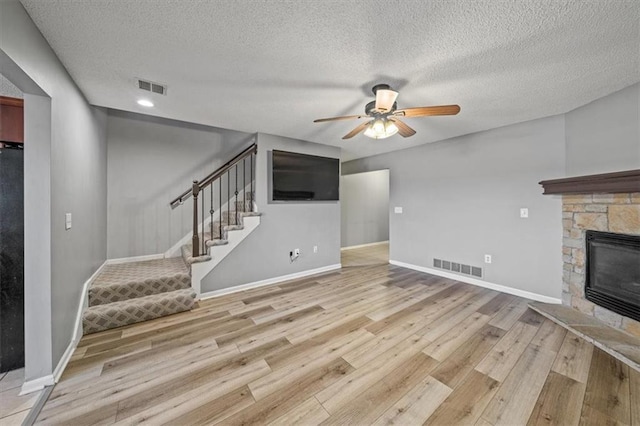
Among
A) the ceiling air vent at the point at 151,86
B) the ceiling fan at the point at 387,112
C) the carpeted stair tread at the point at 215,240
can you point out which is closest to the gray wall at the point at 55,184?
the ceiling air vent at the point at 151,86

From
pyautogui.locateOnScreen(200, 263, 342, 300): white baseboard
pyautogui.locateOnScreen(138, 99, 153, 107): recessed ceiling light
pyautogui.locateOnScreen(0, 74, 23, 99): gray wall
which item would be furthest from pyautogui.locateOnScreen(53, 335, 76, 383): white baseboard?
pyautogui.locateOnScreen(138, 99, 153, 107): recessed ceiling light

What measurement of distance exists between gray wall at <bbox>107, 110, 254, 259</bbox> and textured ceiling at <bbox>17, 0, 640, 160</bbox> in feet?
3.43

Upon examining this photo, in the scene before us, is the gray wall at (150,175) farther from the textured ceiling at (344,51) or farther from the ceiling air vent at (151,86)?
the ceiling air vent at (151,86)

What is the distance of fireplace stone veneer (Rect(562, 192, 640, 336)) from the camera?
7.57ft

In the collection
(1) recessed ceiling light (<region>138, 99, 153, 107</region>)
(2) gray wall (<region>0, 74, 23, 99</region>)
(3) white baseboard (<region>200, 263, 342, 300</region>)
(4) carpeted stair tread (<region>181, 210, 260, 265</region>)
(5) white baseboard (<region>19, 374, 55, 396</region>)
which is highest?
(1) recessed ceiling light (<region>138, 99, 153, 107</region>)

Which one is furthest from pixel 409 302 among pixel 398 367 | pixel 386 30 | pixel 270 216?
pixel 386 30

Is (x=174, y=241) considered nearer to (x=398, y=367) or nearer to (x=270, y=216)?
(x=270, y=216)

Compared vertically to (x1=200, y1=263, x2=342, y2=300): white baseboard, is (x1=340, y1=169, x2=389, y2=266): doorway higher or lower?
higher

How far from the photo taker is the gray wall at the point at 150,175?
11.7 ft

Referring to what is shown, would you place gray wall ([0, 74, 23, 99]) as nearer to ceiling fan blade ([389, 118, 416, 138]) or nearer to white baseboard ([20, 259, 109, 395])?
white baseboard ([20, 259, 109, 395])

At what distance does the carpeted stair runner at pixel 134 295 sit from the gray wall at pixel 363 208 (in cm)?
448

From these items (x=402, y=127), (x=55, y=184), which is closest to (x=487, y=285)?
(x=402, y=127)

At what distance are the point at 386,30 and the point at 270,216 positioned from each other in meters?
2.96

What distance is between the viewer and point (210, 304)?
3.06 meters
